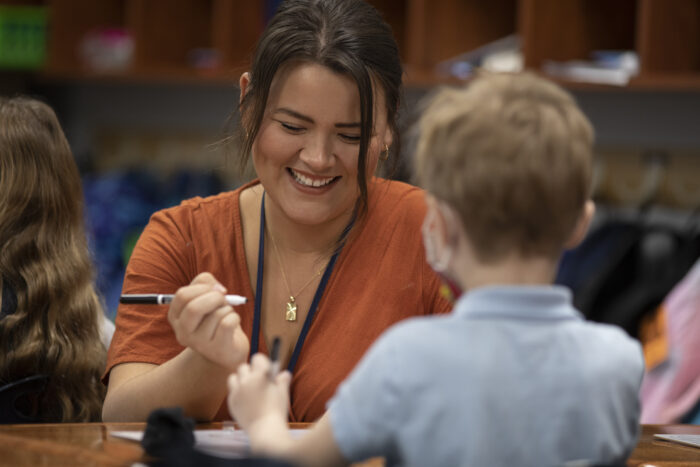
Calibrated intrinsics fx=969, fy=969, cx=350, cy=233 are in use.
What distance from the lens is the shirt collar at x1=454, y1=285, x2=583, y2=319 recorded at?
81 centimetres

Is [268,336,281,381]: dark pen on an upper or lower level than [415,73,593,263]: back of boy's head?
lower

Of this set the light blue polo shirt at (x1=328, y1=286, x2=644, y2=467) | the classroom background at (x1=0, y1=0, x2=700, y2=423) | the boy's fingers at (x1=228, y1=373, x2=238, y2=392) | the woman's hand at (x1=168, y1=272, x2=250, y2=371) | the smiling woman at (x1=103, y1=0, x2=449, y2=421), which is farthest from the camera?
the classroom background at (x1=0, y1=0, x2=700, y2=423)

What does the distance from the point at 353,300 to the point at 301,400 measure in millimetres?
182

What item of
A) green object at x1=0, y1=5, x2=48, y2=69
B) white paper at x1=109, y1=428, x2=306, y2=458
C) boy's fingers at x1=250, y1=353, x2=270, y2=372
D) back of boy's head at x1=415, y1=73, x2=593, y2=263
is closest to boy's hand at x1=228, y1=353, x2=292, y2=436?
boy's fingers at x1=250, y1=353, x2=270, y2=372

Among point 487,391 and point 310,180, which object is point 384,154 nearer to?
point 310,180

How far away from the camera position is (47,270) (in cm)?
154

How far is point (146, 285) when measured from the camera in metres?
1.44

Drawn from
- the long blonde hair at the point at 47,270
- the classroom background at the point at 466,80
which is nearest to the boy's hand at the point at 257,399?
the long blonde hair at the point at 47,270

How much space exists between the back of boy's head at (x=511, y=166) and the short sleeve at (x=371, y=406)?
127mm

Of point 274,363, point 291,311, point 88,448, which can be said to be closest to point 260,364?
point 274,363

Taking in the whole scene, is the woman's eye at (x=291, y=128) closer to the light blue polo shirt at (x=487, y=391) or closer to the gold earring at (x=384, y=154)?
the gold earring at (x=384, y=154)

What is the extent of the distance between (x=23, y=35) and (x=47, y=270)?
233 cm

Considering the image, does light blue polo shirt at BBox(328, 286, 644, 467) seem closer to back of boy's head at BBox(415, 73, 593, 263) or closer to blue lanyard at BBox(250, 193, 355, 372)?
back of boy's head at BBox(415, 73, 593, 263)

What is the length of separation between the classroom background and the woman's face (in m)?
0.17
